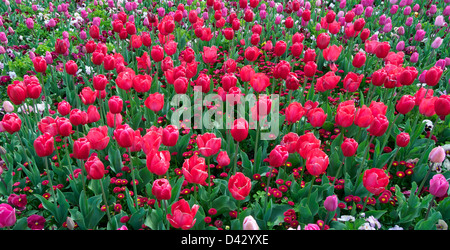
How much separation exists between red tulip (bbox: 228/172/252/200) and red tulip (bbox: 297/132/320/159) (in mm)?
477

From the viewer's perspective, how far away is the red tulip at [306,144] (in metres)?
2.18

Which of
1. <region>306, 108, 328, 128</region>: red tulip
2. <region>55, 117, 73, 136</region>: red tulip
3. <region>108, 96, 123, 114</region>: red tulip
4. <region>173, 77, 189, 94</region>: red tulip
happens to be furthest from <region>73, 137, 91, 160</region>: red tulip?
<region>306, 108, 328, 128</region>: red tulip

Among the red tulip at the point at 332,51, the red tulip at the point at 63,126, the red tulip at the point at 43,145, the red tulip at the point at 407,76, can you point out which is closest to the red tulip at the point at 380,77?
the red tulip at the point at 407,76

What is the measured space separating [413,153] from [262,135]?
1.36 meters

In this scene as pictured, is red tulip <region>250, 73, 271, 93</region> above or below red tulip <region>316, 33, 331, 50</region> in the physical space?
below

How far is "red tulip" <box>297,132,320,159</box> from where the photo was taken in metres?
2.18

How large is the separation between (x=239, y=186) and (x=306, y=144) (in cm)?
53

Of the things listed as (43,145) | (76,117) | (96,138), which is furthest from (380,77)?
(43,145)

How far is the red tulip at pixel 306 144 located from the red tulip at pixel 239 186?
0.48m

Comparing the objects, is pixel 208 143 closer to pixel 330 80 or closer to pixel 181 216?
pixel 181 216

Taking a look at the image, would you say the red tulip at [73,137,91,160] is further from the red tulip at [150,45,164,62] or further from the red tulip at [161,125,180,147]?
the red tulip at [150,45,164,62]

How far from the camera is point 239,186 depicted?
2006 mm

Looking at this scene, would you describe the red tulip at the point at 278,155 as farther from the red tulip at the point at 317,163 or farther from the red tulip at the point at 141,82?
the red tulip at the point at 141,82
